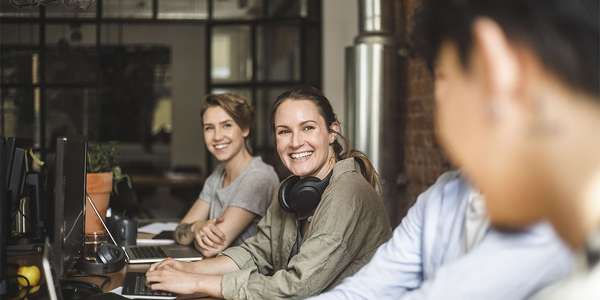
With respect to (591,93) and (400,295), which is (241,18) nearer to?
(400,295)

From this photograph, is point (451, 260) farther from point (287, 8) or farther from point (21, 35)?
point (21, 35)

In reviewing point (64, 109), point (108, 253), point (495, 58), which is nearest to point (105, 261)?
point (108, 253)

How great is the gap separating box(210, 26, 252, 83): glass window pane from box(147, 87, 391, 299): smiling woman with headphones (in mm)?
2778

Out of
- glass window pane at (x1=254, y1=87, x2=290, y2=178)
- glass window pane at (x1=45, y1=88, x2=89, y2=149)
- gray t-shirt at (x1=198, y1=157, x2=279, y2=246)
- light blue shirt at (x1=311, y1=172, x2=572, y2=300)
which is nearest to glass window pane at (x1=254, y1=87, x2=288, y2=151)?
glass window pane at (x1=254, y1=87, x2=290, y2=178)

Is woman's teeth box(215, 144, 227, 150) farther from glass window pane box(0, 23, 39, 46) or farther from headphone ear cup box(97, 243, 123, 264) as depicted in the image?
glass window pane box(0, 23, 39, 46)

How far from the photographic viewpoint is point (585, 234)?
502 millimetres

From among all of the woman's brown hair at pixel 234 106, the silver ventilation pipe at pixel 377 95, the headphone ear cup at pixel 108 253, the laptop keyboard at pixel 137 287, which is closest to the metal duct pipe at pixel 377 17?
the silver ventilation pipe at pixel 377 95

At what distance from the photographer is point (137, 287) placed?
1.86 metres

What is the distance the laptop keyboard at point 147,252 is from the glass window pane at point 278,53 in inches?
91.9

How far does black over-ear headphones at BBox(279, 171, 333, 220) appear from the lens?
1.95 meters

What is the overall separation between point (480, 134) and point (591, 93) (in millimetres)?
88

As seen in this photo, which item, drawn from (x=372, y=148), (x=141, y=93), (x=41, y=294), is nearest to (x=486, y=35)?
(x=41, y=294)

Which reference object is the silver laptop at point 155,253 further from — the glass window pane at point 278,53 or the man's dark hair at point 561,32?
the glass window pane at point 278,53

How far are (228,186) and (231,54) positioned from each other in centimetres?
244
